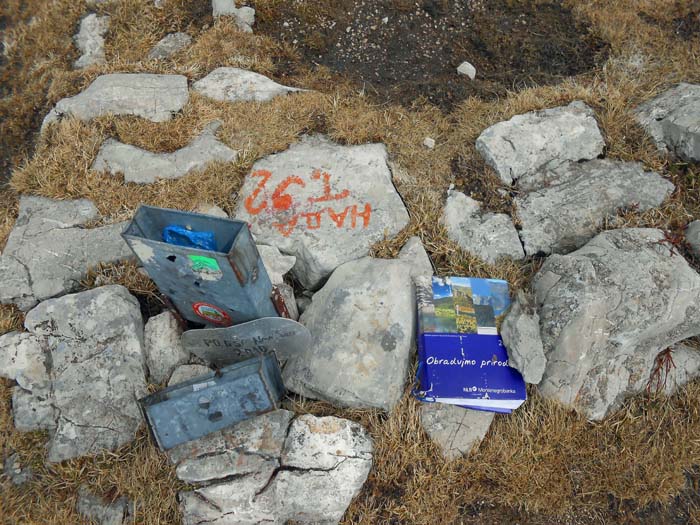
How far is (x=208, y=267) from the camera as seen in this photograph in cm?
245

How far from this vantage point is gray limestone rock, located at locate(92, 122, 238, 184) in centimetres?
384

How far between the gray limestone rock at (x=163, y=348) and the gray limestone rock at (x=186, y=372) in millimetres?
60

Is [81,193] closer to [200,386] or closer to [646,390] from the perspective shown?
[200,386]

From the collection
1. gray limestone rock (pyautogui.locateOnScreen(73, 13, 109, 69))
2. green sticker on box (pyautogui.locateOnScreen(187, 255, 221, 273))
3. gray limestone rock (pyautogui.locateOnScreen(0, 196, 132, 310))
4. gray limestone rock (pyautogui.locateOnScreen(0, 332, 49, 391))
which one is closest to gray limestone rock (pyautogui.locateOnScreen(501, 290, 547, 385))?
green sticker on box (pyautogui.locateOnScreen(187, 255, 221, 273))

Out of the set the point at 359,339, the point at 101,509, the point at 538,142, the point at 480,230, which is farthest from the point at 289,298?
the point at 538,142

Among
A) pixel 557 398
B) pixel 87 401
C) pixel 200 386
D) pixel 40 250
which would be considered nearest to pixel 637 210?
pixel 557 398

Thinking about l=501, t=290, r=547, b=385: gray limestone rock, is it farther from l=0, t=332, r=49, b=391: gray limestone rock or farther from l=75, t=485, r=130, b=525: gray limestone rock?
l=0, t=332, r=49, b=391: gray limestone rock

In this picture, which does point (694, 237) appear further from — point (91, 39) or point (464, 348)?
point (91, 39)

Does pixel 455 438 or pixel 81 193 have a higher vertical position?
pixel 81 193

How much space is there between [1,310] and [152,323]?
3.26ft

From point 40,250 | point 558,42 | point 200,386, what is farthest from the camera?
point 558,42

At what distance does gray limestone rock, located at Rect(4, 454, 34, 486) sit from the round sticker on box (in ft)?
4.04

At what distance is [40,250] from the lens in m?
3.50

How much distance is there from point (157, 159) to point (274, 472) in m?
2.40
